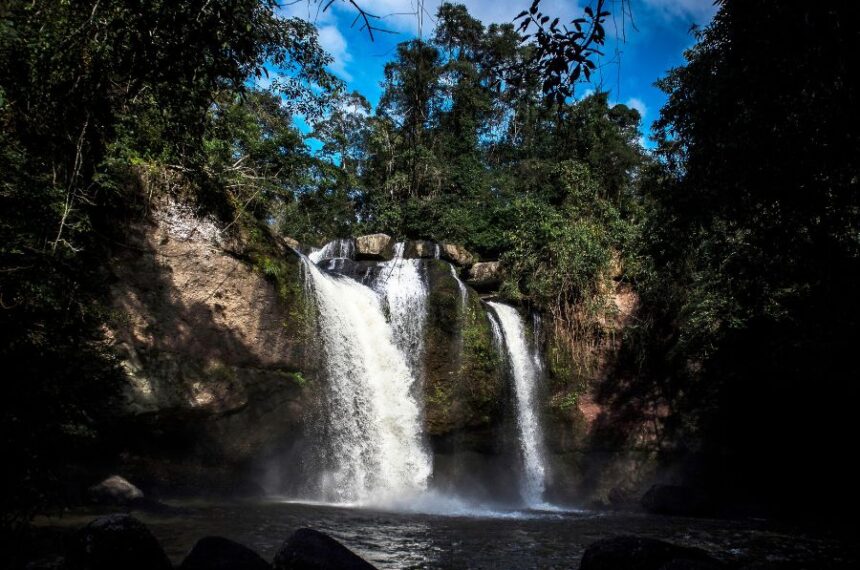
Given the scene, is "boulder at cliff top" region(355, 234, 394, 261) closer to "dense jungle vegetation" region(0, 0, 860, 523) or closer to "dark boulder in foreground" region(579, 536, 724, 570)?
"dense jungle vegetation" region(0, 0, 860, 523)

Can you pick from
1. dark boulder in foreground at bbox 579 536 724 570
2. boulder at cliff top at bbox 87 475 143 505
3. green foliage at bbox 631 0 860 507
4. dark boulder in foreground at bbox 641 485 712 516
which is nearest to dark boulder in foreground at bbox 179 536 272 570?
dark boulder in foreground at bbox 579 536 724 570

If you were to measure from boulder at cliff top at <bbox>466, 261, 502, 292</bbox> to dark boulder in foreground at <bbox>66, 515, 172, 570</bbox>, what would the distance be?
1581 cm

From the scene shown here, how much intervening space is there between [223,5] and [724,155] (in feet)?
21.4

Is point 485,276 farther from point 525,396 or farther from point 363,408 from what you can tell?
point 363,408

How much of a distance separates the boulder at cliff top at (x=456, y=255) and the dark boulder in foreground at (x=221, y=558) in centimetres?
1654

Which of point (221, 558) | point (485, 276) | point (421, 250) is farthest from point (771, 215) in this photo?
point (421, 250)

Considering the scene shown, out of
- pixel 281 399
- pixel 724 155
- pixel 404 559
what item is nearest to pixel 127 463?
pixel 281 399

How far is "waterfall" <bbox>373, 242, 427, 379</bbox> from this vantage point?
50.3ft

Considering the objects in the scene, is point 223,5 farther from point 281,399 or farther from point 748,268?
point 281,399

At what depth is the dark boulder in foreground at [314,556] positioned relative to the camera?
5.58 m

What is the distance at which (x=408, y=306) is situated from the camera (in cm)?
1586

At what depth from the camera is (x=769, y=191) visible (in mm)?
7023

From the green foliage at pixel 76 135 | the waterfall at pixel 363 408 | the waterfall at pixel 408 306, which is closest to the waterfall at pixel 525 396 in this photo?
the waterfall at pixel 408 306

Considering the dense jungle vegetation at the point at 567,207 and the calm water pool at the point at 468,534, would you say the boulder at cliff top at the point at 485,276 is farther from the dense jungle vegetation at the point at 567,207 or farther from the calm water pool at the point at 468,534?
the calm water pool at the point at 468,534
